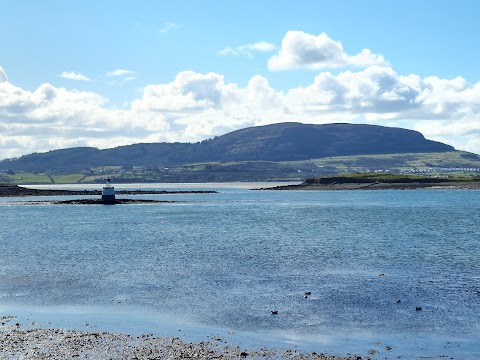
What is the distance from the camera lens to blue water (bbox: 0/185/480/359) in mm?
29594

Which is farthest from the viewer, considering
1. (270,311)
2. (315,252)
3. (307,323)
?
(315,252)

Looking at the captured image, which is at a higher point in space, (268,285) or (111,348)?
(111,348)

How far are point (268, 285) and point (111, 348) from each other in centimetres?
1724

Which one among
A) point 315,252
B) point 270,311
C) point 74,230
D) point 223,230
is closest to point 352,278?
point 270,311

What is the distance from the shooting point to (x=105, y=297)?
127 ft

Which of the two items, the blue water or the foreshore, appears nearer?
the foreshore

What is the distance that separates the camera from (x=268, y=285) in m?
42.0

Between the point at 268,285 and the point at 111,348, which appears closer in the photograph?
the point at 111,348

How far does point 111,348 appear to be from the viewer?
26562mm

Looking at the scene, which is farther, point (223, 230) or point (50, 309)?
point (223, 230)

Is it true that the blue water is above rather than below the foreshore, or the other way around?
below

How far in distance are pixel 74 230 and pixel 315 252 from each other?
45.5 m

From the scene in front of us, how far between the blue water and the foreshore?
1.44 m

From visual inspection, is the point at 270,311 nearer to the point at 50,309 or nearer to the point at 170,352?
the point at 170,352
